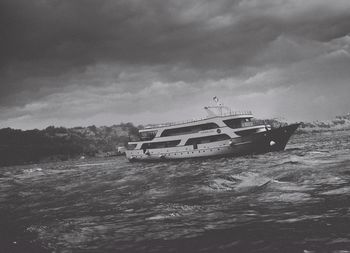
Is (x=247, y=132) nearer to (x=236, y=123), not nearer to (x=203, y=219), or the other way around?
(x=236, y=123)

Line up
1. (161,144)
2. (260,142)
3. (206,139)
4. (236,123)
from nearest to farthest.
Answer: (260,142), (236,123), (206,139), (161,144)

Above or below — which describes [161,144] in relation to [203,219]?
above

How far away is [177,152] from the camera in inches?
2131

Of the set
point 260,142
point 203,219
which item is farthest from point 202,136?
point 203,219

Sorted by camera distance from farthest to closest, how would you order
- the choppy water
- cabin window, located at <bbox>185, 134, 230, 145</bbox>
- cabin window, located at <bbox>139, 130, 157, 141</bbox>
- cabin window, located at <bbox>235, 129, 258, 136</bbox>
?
1. cabin window, located at <bbox>139, 130, 157, 141</bbox>
2. cabin window, located at <bbox>185, 134, 230, 145</bbox>
3. cabin window, located at <bbox>235, 129, 258, 136</bbox>
4. the choppy water

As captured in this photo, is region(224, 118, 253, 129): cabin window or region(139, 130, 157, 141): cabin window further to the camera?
region(139, 130, 157, 141): cabin window

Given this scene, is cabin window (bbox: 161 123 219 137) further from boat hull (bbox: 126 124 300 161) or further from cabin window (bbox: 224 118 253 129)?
boat hull (bbox: 126 124 300 161)

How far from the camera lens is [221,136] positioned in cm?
4903

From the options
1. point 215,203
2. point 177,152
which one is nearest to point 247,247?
point 215,203

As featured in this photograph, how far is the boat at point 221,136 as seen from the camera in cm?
4756

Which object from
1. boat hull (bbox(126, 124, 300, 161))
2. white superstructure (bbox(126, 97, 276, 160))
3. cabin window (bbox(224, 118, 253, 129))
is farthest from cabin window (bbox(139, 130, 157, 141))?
cabin window (bbox(224, 118, 253, 129))


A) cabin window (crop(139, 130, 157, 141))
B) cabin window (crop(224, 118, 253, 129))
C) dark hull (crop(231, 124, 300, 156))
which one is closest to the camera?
dark hull (crop(231, 124, 300, 156))

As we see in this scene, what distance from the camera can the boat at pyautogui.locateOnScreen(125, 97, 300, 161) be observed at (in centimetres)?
4756

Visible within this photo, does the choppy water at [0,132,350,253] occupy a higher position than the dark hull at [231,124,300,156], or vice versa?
the dark hull at [231,124,300,156]
